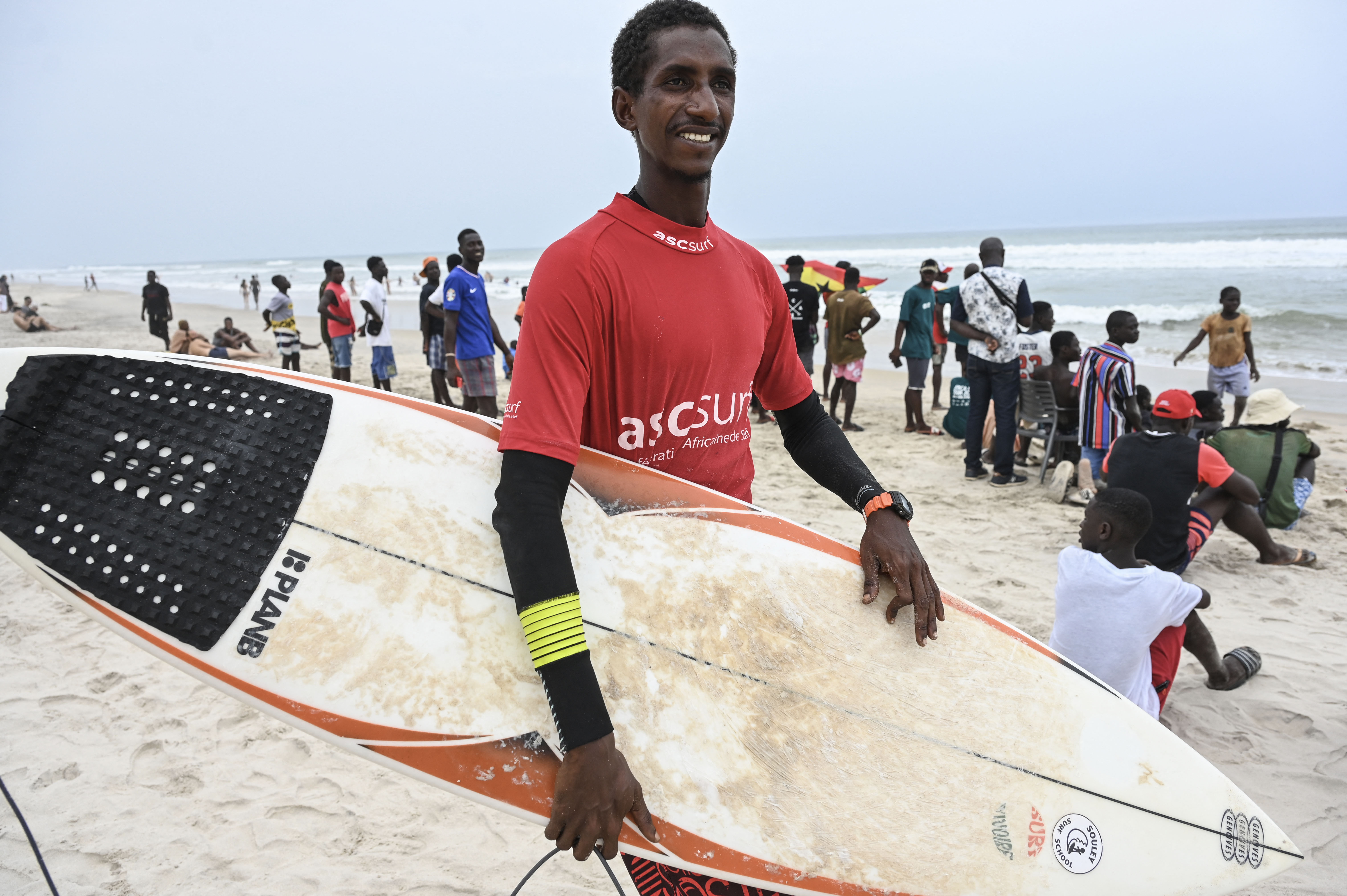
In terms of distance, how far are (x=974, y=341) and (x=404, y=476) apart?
5.37 meters

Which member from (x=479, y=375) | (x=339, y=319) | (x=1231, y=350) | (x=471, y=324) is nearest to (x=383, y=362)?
(x=339, y=319)

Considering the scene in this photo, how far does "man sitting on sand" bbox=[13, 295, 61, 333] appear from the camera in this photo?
18438 mm

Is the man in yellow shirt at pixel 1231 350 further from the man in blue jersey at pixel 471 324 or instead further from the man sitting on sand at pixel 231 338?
the man sitting on sand at pixel 231 338

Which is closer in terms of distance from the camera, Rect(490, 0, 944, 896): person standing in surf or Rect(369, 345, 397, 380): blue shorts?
Rect(490, 0, 944, 896): person standing in surf

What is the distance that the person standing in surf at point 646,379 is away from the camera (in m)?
1.06

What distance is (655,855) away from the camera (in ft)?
4.30

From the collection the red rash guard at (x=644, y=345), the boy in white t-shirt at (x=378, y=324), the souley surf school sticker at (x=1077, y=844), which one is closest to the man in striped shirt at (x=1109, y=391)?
the souley surf school sticker at (x=1077, y=844)

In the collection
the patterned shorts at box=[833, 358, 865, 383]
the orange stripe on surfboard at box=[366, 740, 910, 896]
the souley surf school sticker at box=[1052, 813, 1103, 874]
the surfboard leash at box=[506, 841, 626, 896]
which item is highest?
the patterned shorts at box=[833, 358, 865, 383]

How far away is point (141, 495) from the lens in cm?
153

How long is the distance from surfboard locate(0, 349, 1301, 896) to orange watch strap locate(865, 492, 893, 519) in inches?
6.4

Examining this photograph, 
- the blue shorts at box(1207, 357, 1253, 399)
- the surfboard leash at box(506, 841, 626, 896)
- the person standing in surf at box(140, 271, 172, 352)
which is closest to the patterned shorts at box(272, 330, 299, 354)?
the person standing in surf at box(140, 271, 172, 352)

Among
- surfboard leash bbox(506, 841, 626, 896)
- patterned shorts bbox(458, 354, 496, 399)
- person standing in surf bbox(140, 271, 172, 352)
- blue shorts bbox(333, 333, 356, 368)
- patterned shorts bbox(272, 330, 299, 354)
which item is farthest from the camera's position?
person standing in surf bbox(140, 271, 172, 352)

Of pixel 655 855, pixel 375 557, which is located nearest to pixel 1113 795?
pixel 655 855

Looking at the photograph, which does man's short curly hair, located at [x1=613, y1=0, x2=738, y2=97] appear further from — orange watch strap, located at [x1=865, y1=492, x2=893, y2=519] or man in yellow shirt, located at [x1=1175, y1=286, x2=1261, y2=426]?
man in yellow shirt, located at [x1=1175, y1=286, x2=1261, y2=426]
